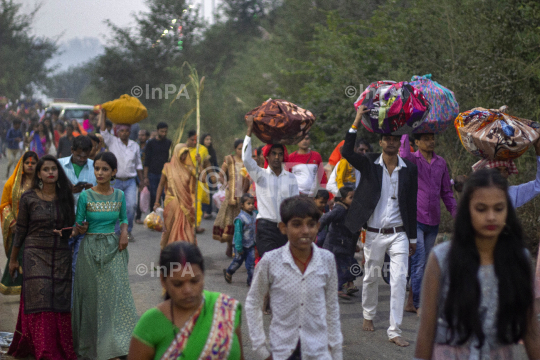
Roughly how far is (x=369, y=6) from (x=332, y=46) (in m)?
5.11

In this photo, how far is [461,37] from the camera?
1150 centimetres

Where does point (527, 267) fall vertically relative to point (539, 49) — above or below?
below

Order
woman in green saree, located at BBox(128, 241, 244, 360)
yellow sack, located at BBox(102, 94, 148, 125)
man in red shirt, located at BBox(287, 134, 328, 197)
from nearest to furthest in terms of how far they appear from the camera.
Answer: woman in green saree, located at BBox(128, 241, 244, 360) → man in red shirt, located at BBox(287, 134, 328, 197) → yellow sack, located at BBox(102, 94, 148, 125)

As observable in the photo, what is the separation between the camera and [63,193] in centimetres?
572

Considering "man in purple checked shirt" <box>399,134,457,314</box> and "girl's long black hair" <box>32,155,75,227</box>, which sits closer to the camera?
"girl's long black hair" <box>32,155,75,227</box>

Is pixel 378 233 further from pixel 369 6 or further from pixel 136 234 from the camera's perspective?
pixel 369 6

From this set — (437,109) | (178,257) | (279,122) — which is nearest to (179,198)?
(279,122)

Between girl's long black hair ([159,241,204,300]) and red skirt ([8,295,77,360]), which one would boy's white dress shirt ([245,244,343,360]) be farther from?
red skirt ([8,295,77,360])

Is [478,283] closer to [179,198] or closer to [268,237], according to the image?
[268,237]

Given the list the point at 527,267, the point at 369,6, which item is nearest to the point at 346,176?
the point at 527,267

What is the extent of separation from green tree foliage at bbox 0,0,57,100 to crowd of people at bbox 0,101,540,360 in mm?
41520

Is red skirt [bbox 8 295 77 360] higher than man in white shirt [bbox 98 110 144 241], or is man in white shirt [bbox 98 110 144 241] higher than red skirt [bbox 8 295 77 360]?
man in white shirt [bbox 98 110 144 241]

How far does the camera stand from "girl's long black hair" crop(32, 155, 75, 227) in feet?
18.6

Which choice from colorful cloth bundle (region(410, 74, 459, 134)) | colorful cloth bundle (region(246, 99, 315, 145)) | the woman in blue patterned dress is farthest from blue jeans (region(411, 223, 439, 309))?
the woman in blue patterned dress
